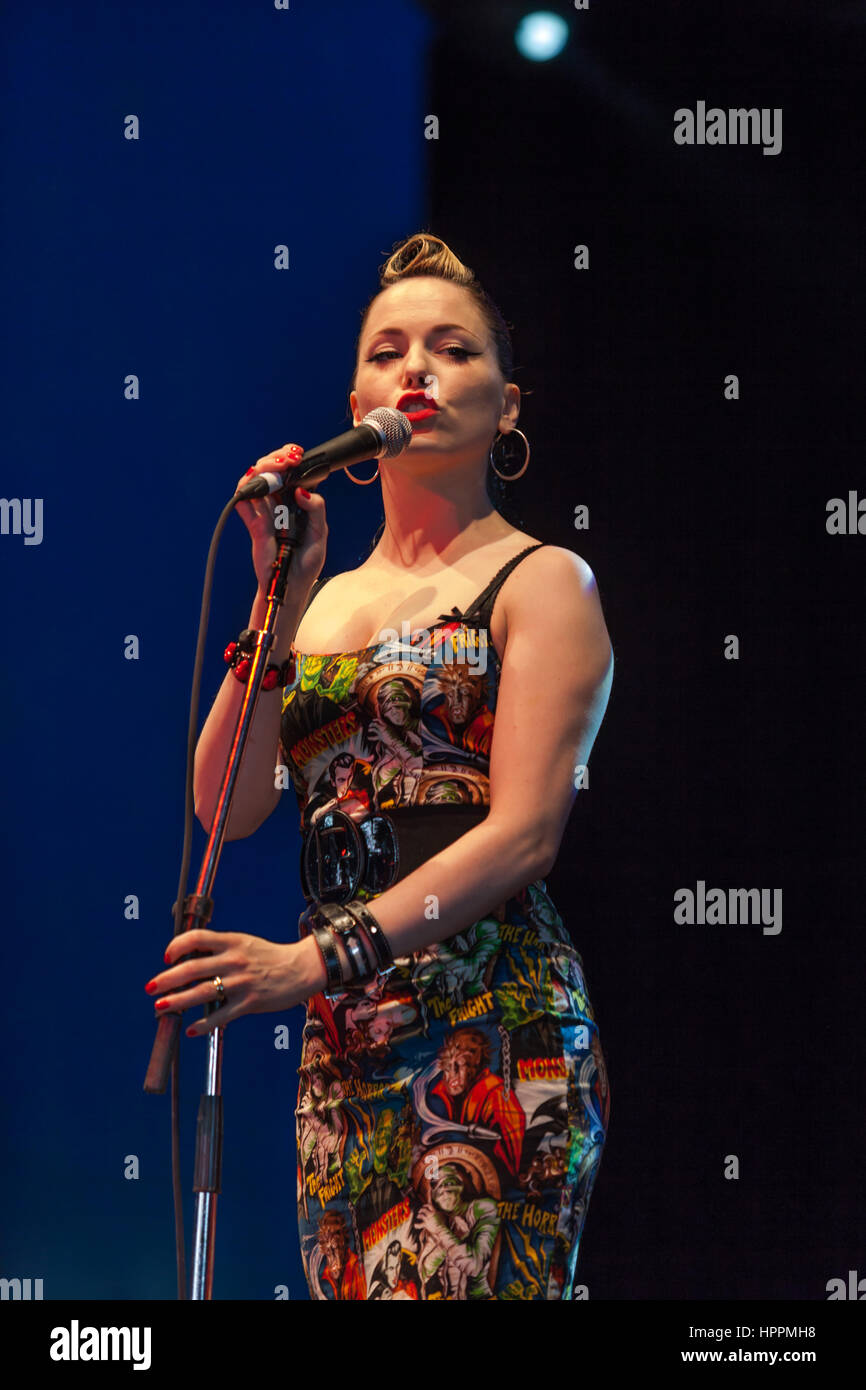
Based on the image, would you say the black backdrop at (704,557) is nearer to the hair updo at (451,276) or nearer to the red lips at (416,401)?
the hair updo at (451,276)

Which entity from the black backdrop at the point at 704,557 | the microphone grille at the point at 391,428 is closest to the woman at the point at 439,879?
the microphone grille at the point at 391,428

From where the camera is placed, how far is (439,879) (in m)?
1.72

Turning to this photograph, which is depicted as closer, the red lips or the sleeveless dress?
the sleeveless dress

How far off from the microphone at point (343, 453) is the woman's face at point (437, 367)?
0.15 meters

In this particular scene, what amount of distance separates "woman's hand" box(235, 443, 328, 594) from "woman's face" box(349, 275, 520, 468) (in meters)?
0.27

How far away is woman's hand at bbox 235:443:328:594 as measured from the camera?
1758 millimetres

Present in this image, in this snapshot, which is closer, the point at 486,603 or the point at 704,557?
the point at 486,603

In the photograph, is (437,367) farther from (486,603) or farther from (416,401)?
(486,603)

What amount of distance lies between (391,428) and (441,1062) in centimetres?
78

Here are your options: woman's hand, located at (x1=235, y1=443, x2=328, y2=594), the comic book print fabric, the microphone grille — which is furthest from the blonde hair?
the comic book print fabric

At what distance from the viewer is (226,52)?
273cm

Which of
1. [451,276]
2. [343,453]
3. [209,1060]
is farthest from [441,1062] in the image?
[451,276]

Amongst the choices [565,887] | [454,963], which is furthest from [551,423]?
[454,963]

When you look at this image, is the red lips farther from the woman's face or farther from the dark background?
the dark background
